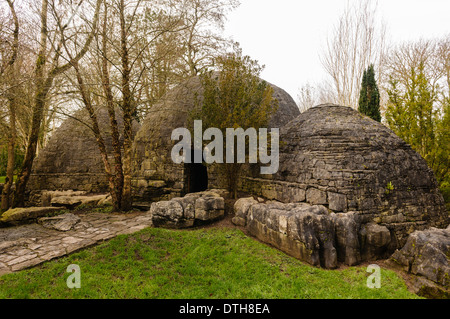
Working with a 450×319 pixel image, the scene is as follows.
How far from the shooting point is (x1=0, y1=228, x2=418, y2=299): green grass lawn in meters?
3.51

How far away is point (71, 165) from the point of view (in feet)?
37.5

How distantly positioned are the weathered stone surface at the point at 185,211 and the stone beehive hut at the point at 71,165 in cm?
637

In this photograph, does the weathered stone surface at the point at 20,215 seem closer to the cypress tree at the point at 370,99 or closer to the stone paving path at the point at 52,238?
the stone paving path at the point at 52,238

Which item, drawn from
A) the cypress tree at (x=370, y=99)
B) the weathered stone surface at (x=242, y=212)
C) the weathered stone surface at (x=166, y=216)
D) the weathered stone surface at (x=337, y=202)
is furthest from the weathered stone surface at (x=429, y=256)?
the cypress tree at (x=370, y=99)

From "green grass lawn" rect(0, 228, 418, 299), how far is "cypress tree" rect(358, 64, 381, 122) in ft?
33.6

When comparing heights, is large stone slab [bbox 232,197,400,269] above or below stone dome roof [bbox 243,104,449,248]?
below

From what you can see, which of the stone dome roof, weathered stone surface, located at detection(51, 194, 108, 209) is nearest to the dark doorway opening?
weathered stone surface, located at detection(51, 194, 108, 209)

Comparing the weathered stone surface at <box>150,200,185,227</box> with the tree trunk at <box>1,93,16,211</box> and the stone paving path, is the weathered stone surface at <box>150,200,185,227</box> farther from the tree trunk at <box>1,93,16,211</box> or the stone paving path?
the tree trunk at <box>1,93,16,211</box>

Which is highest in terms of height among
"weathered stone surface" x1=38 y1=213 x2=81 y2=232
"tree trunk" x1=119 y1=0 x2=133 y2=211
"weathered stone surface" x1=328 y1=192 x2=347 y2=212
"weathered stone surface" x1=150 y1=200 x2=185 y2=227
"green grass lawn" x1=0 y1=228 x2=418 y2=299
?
"tree trunk" x1=119 y1=0 x2=133 y2=211

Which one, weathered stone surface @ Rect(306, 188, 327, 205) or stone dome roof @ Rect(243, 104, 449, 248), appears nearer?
stone dome roof @ Rect(243, 104, 449, 248)

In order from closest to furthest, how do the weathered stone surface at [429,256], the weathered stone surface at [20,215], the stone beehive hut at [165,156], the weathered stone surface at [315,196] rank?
the weathered stone surface at [429,256] → the weathered stone surface at [315,196] → the weathered stone surface at [20,215] → the stone beehive hut at [165,156]

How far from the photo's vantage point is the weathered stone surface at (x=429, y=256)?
12.1ft

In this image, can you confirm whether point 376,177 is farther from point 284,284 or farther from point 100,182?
point 100,182
